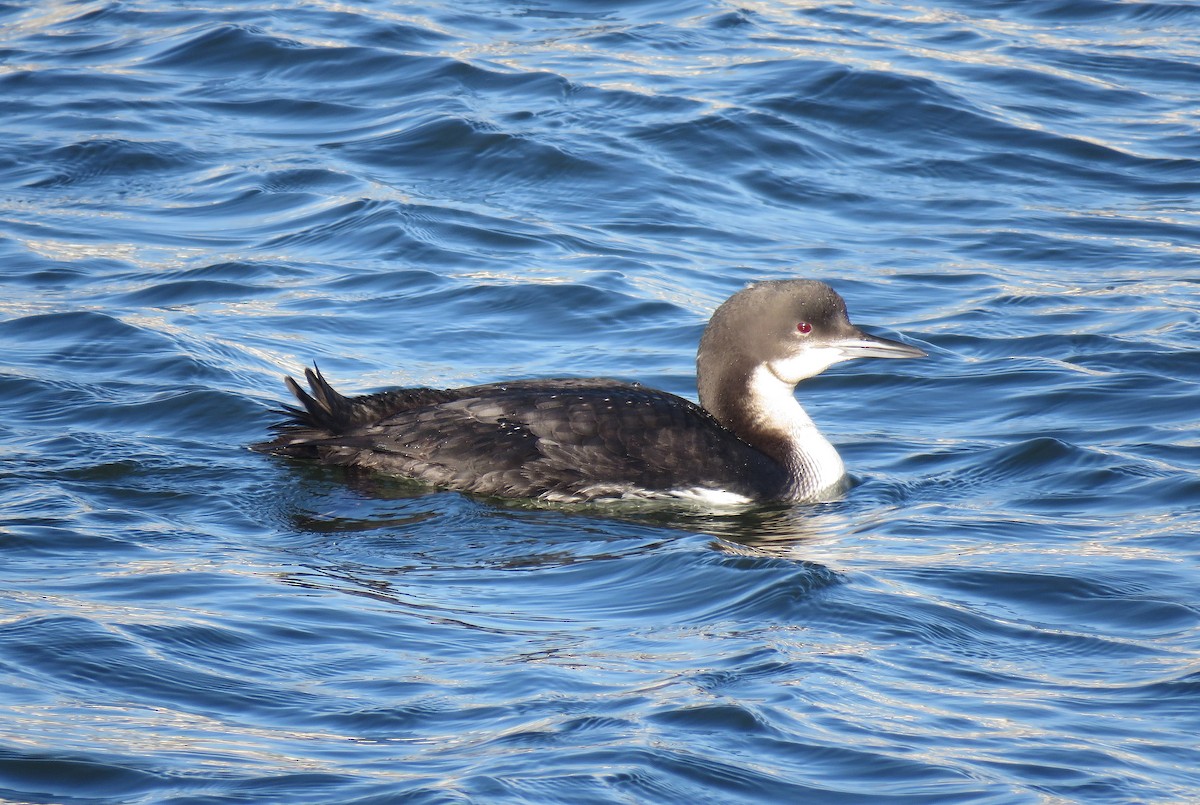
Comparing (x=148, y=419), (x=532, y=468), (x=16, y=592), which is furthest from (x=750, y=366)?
(x=16, y=592)

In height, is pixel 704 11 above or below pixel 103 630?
above

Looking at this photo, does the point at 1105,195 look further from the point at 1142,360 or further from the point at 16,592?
the point at 16,592

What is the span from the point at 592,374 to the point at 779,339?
1573 millimetres

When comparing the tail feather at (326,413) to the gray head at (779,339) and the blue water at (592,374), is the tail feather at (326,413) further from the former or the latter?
the gray head at (779,339)

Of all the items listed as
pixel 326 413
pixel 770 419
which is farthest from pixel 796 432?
pixel 326 413

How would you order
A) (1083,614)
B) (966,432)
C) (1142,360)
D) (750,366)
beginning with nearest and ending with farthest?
(1083,614), (750,366), (966,432), (1142,360)

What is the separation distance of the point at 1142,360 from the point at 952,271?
1649 mm

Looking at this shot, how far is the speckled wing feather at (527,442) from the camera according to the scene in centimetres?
724

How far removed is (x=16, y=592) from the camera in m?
5.96

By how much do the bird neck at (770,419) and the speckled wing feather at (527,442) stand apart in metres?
0.39

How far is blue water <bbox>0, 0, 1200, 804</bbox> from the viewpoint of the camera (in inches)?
199

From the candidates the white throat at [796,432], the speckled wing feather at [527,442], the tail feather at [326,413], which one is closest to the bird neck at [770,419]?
the white throat at [796,432]

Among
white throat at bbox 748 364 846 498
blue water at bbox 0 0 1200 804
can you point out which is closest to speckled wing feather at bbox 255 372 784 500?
blue water at bbox 0 0 1200 804

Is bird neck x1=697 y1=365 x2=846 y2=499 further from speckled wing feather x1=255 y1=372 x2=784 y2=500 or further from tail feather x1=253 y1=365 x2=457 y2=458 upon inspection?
tail feather x1=253 y1=365 x2=457 y2=458
